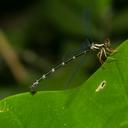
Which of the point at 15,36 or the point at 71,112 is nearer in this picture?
the point at 71,112

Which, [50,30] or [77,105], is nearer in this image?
[77,105]

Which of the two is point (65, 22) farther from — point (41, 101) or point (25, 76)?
point (41, 101)

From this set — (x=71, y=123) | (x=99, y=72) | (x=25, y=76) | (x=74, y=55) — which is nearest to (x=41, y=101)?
(x=71, y=123)

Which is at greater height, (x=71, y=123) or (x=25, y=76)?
(x=25, y=76)

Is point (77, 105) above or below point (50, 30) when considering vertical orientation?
below

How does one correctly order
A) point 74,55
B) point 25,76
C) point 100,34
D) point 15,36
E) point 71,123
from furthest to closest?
point 15,36 < point 25,76 < point 100,34 < point 74,55 < point 71,123

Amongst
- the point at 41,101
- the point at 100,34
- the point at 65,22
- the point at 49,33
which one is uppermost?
the point at 49,33
